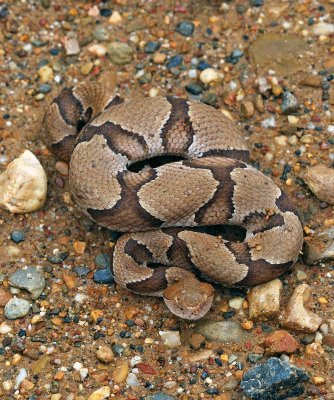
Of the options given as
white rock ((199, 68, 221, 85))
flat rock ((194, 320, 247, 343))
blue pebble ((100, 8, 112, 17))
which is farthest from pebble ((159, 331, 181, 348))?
blue pebble ((100, 8, 112, 17))

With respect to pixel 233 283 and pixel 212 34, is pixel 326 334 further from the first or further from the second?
pixel 212 34

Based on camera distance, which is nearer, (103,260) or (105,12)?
(103,260)

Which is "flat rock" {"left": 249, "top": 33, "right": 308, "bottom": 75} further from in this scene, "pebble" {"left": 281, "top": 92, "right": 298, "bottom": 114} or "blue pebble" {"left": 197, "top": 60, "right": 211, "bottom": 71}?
"blue pebble" {"left": 197, "top": 60, "right": 211, "bottom": 71}

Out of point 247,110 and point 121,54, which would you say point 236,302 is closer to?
point 247,110

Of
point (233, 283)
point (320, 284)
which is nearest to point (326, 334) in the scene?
point (320, 284)

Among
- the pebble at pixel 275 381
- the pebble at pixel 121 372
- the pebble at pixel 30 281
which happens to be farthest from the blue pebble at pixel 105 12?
the pebble at pixel 275 381

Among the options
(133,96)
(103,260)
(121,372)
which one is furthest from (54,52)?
(121,372)
